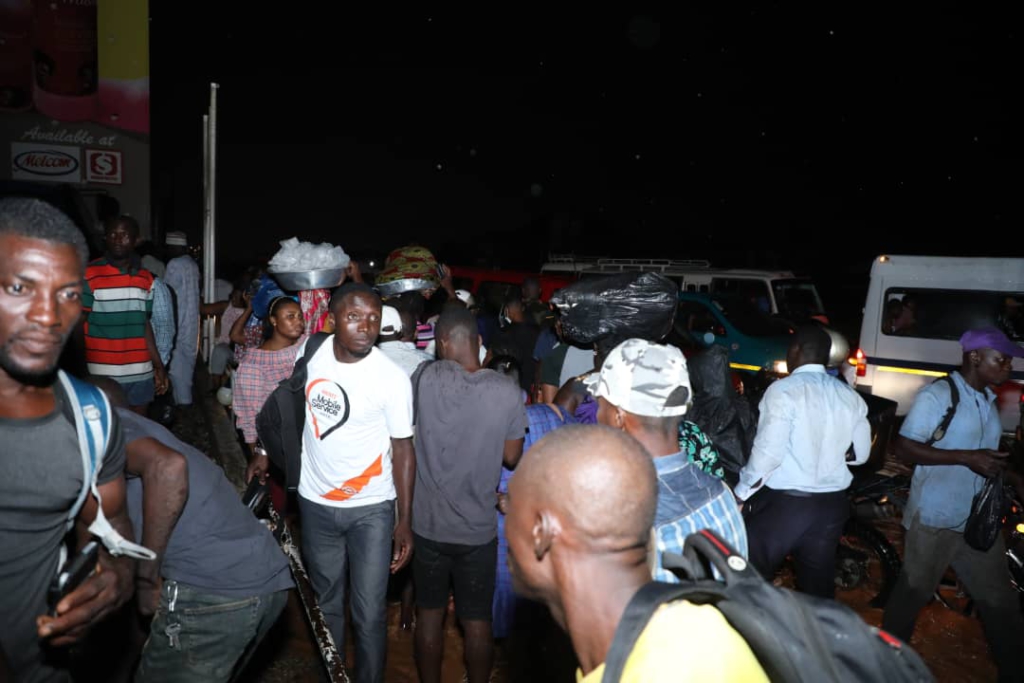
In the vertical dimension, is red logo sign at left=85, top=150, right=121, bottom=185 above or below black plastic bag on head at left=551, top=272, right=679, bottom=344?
above

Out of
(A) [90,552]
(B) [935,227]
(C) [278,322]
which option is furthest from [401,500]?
(B) [935,227]

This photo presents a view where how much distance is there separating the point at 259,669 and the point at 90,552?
2447 mm

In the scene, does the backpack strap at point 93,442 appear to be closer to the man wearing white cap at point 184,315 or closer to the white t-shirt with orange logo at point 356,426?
the white t-shirt with orange logo at point 356,426

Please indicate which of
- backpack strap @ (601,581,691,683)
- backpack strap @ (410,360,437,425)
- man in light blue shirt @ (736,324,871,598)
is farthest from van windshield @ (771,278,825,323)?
backpack strap @ (601,581,691,683)

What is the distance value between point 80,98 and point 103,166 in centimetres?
152

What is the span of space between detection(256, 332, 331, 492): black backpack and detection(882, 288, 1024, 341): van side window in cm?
853

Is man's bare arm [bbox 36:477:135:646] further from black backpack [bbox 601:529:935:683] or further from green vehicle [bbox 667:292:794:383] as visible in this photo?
green vehicle [bbox 667:292:794:383]

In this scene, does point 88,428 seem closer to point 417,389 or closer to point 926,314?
point 417,389

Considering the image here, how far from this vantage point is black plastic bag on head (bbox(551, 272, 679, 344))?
4.65 meters

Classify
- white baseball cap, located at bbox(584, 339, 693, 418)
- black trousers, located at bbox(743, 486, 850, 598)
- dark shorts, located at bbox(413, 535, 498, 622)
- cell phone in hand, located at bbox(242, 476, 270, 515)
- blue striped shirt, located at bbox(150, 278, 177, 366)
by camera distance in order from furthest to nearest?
1. blue striped shirt, located at bbox(150, 278, 177, 366)
2. black trousers, located at bbox(743, 486, 850, 598)
3. dark shorts, located at bbox(413, 535, 498, 622)
4. cell phone in hand, located at bbox(242, 476, 270, 515)
5. white baseball cap, located at bbox(584, 339, 693, 418)

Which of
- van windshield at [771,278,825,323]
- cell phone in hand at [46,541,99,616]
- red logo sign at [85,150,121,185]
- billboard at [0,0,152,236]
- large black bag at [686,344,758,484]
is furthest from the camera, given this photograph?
red logo sign at [85,150,121,185]

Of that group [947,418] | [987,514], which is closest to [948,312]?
[947,418]

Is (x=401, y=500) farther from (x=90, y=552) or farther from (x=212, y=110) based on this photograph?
(x=212, y=110)

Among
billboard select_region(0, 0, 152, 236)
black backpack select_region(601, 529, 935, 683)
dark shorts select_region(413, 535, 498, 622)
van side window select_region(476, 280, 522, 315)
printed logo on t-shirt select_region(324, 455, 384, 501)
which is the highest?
billboard select_region(0, 0, 152, 236)
